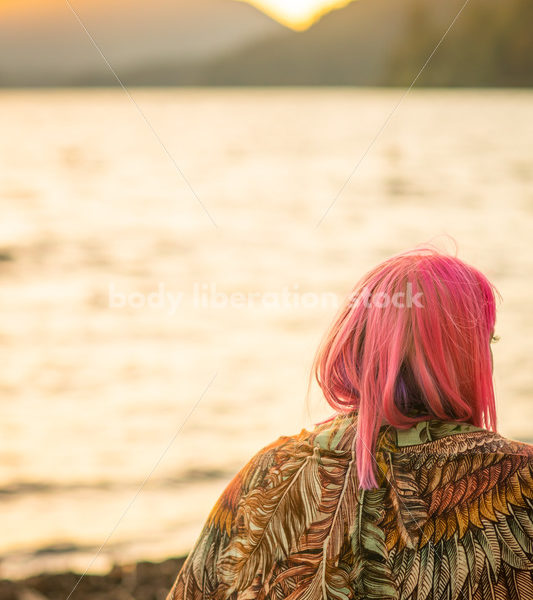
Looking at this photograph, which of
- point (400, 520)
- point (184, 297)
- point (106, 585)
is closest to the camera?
point (400, 520)

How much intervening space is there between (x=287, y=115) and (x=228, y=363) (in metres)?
30.2

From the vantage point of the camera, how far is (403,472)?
1152 mm

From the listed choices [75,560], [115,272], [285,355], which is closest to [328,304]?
[285,355]

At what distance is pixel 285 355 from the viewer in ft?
22.1

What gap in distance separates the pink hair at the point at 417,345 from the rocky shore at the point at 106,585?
6.78 feet

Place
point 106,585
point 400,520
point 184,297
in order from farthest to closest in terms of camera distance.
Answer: point 184,297 → point 106,585 → point 400,520

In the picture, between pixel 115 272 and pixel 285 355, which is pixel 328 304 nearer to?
pixel 285 355

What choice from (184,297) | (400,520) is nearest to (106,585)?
(400,520)

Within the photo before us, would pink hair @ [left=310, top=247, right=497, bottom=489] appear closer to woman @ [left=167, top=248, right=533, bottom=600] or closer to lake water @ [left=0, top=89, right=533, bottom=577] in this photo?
woman @ [left=167, top=248, right=533, bottom=600]

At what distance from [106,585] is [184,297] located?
6.39 metres

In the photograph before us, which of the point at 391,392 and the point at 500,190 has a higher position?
the point at 500,190

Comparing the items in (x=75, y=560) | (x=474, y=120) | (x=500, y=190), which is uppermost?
(x=474, y=120)

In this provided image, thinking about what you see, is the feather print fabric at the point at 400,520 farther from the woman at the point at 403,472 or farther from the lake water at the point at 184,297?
the lake water at the point at 184,297

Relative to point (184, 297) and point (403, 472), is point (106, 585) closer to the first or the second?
point (403, 472)
